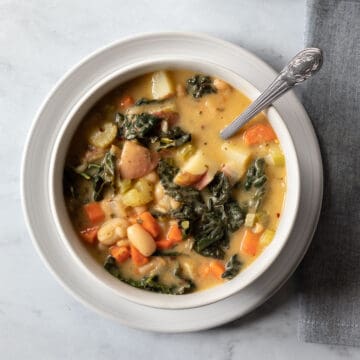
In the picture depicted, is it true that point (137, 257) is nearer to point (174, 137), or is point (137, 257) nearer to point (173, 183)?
point (173, 183)

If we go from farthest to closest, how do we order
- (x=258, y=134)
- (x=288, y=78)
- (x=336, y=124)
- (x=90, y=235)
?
1. (x=336, y=124)
2. (x=90, y=235)
3. (x=258, y=134)
4. (x=288, y=78)

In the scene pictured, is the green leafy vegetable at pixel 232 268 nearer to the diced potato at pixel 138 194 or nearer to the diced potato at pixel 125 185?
the diced potato at pixel 138 194

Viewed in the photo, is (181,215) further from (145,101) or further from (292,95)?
Result: (292,95)

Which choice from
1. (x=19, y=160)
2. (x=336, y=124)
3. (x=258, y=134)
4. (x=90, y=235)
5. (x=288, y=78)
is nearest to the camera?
(x=288, y=78)

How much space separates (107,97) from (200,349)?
5.14 feet

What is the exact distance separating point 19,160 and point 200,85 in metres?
1.17

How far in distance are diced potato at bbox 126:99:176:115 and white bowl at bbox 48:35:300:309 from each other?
0.54 feet

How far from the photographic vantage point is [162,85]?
122 inches

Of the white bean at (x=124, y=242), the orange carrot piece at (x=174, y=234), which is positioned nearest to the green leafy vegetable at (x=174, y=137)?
the orange carrot piece at (x=174, y=234)

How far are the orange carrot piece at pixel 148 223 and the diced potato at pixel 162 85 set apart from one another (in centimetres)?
63

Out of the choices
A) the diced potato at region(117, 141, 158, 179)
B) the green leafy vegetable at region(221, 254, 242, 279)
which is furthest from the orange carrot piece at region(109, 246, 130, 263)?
the green leafy vegetable at region(221, 254, 242, 279)

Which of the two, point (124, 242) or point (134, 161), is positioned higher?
point (134, 161)

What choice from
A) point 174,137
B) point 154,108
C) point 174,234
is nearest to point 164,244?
point 174,234

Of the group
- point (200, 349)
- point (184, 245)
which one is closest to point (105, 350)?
point (200, 349)
